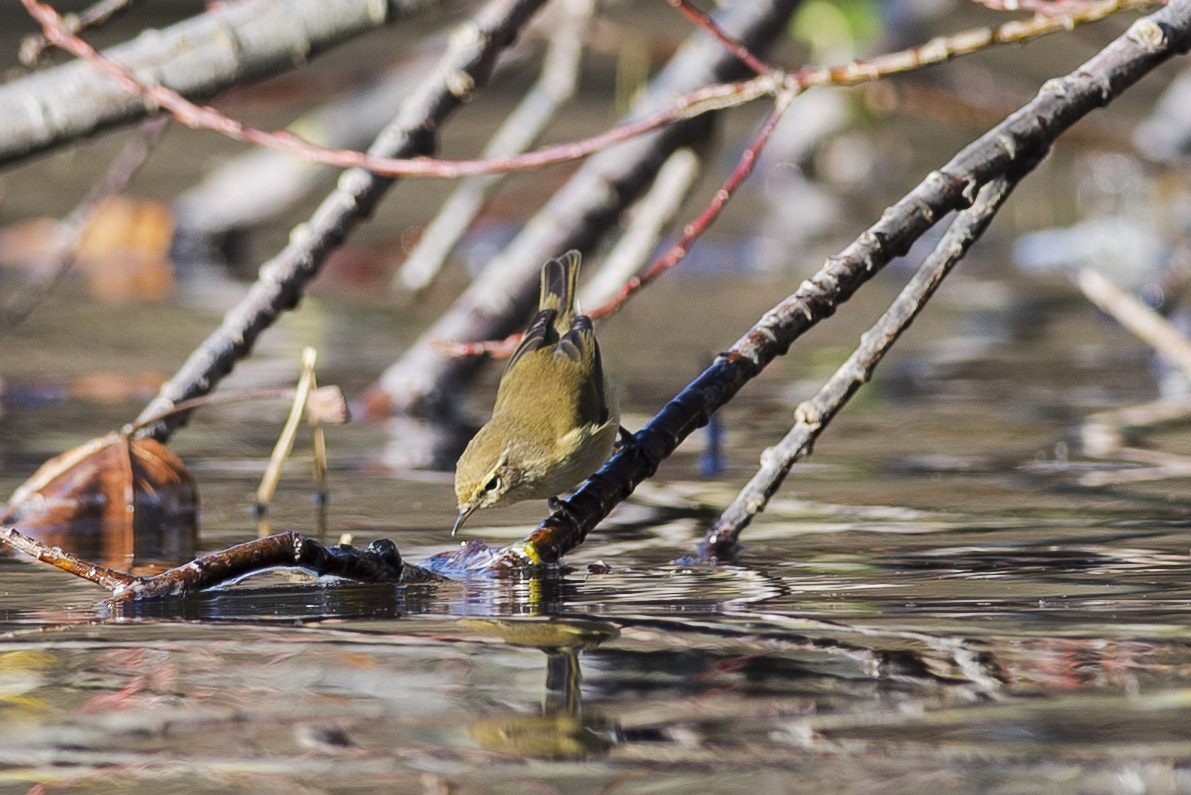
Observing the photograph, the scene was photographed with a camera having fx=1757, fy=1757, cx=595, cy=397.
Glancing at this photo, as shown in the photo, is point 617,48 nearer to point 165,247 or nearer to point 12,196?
point 165,247

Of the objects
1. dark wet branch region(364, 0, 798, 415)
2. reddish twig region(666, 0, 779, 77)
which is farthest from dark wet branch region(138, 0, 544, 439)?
dark wet branch region(364, 0, 798, 415)

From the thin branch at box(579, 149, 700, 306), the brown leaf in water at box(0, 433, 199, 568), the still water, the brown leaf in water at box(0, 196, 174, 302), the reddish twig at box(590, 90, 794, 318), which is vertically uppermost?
the brown leaf in water at box(0, 196, 174, 302)

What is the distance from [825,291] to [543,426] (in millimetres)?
757

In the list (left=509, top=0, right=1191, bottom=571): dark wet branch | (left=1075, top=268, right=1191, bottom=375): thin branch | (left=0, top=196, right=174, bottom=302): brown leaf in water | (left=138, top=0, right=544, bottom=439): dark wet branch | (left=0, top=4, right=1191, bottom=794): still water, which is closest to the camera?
(left=0, top=4, right=1191, bottom=794): still water

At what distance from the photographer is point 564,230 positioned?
548cm

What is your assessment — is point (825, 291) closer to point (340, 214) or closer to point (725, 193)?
point (725, 193)

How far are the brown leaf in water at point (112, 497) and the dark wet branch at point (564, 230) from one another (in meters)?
1.72

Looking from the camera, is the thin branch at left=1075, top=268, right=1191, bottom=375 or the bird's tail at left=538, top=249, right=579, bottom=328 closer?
the bird's tail at left=538, top=249, right=579, bottom=328

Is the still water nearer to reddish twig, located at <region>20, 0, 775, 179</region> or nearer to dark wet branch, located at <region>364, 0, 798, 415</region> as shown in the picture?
dark wet branch, located at <region>364, 0, 798, 415</region>

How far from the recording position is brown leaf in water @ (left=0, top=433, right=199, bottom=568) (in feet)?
12.1

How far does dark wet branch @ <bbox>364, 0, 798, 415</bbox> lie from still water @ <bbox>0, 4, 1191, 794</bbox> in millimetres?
304

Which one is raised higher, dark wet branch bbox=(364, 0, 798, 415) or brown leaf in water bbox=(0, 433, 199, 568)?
dark wet branch bbox=(364, 0, 798, 415)

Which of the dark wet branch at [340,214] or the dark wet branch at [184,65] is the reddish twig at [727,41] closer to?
the dark wet branch at [340,214]

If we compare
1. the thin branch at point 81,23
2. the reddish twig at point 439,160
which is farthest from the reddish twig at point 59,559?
the thin branch at point 81,23
